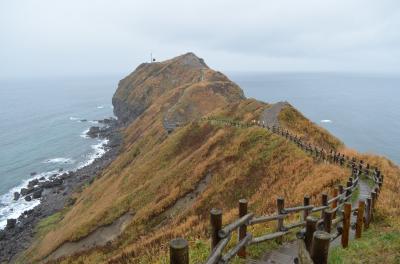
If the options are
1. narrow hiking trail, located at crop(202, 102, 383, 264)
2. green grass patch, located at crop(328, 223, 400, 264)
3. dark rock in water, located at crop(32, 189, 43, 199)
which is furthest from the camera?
dark rock in water, located at crop(32, 189, 43, 199)

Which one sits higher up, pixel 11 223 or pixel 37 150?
pixel 37 150

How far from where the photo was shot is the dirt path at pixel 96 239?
1468 inches

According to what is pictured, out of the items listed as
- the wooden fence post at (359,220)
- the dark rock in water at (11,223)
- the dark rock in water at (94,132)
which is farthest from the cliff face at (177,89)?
the wooden fence post at (359,220)

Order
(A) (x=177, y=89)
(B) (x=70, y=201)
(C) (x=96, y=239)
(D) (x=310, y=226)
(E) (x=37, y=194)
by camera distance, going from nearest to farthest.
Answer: (D) (x=310, y=226) → (C) (x=96, y=239) → (B) (x=70, y=201) → (E) (x=37, y=194) → (A) (x=177, y=89)

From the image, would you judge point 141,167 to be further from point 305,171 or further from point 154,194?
point 305,171

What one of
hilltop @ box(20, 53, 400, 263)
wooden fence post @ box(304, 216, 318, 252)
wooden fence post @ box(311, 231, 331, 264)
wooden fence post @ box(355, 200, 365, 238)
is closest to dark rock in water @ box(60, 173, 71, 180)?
hilltop @ box(20, 53, 400, 263)

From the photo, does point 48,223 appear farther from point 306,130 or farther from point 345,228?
point 345,228

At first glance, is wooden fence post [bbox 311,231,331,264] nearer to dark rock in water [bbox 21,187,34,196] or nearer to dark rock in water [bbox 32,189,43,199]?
dark rock in water [bbox 32,189,43,199]

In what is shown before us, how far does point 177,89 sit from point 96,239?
76.3 metres

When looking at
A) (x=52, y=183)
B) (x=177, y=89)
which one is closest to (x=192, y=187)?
(x=52, y=183)

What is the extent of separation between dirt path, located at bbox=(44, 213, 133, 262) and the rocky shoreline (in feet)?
44.4

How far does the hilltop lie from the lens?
24.0 m

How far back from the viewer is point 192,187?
3797 centimetres

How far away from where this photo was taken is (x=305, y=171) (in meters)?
28.2
